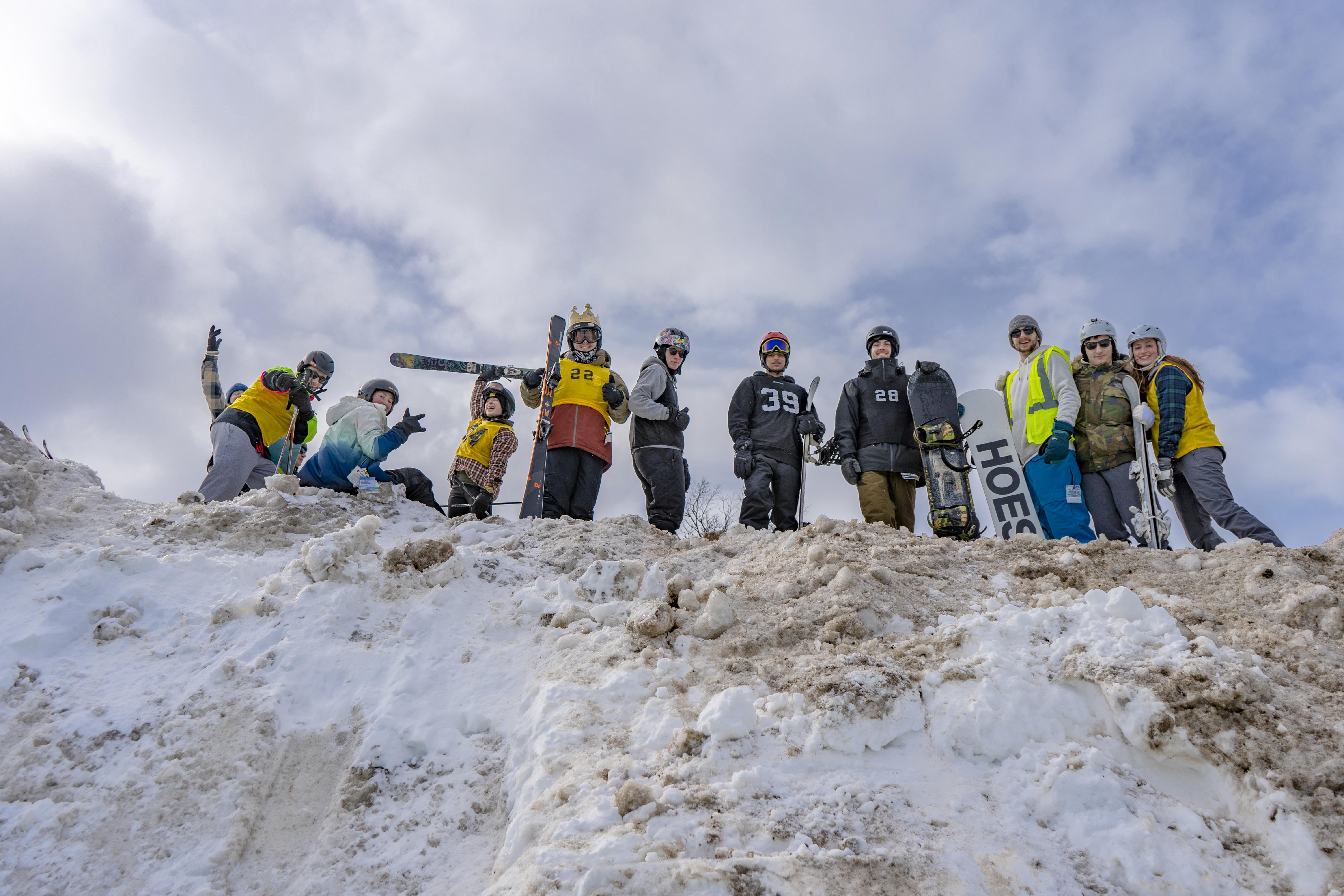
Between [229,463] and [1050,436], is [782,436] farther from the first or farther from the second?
[229,463]

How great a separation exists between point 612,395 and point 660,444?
79 centimetres

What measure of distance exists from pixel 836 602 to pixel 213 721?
112 inches

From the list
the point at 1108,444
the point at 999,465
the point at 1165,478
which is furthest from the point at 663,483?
the point at 1165,478

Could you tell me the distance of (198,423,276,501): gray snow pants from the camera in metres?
6.60

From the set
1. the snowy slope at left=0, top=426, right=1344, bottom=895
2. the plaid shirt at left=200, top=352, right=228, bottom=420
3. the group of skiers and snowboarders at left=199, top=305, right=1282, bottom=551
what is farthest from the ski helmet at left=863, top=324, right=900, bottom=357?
the plaid shirt at left=200, top=352, right=228, bottom=420

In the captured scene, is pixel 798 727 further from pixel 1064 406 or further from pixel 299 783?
pixel 1064 406

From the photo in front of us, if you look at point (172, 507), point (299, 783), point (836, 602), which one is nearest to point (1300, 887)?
point (836, 602)

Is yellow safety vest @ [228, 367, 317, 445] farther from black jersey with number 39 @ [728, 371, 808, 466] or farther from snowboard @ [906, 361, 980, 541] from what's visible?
snowboard @ [906, 361, 980, 541]

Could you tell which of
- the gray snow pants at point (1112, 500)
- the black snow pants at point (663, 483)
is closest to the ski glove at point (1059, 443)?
the gray snow pants at point (1112, 500)

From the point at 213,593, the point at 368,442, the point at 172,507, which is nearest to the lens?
the point at 213,593

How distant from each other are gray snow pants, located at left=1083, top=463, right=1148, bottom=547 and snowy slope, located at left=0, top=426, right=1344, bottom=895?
75.3 inches

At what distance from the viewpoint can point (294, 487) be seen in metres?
5.87

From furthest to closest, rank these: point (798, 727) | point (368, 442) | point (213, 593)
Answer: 1. point (368, 442)
2. point (213, 593)
3. point (798, 727)

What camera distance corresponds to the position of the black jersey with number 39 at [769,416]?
7070 mm
